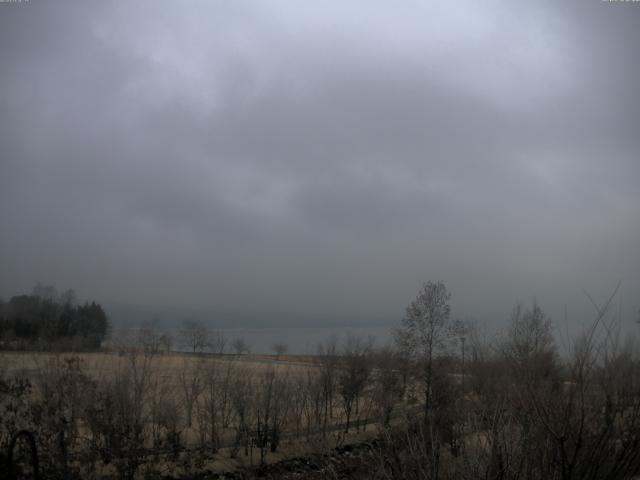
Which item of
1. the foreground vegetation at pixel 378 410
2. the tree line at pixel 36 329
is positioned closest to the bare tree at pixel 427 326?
the foreground vegetation at pixel 378 410

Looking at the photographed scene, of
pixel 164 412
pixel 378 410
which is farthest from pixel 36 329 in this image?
pixel 378 410

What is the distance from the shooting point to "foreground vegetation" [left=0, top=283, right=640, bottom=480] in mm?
7562

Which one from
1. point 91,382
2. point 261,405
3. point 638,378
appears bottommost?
point 261,405

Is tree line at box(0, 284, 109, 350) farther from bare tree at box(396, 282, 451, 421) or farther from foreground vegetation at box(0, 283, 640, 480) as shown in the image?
bare tree at box(396, 282, 451, 421)

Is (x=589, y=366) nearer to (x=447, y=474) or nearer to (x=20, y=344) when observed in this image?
(x=447, y=474)

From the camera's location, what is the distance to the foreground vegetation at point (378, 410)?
7.56 meters

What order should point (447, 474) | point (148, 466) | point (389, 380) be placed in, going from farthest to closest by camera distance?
point (389, 380)
point (148, 466)
point (447, 474)

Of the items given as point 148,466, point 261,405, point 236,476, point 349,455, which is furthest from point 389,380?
point 148,466

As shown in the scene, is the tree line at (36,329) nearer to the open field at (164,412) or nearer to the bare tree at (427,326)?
the open field at (164,412)

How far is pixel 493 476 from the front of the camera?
7.45 m

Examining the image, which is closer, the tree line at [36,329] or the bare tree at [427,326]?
the tree line at [36,329]

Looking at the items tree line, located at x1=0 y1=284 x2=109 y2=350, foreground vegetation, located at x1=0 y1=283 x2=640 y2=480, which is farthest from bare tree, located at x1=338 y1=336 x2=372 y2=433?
tree line, located at x1=0 y1=284 x2=109 y2=350

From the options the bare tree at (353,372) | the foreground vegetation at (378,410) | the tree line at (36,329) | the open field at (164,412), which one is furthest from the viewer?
the bare tree at (353,372)

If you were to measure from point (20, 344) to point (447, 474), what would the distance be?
17.2m
